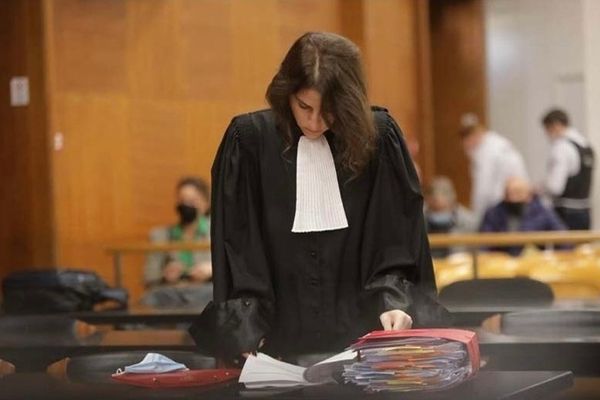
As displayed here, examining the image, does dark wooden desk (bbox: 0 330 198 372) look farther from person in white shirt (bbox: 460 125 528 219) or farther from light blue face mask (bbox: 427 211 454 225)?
person in white shirt (bbox: 460 125 528 219)

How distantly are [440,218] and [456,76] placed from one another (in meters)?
4.85

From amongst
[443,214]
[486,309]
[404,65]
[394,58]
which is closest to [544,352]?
[486,309]

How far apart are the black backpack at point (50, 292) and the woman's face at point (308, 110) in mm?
3085

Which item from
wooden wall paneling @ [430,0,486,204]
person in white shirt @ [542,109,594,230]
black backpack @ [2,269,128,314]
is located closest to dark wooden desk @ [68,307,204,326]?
black backpack @ [2,269,128,314]

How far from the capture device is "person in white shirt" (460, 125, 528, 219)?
495 inches

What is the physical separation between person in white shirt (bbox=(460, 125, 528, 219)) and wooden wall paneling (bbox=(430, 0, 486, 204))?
2799mm

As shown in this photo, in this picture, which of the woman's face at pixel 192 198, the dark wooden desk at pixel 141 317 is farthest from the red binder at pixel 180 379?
the woman's face at pixel 192 198

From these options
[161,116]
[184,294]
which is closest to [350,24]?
[161,116]

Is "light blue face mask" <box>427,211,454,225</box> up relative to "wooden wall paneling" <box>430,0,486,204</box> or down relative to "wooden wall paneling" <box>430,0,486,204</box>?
down

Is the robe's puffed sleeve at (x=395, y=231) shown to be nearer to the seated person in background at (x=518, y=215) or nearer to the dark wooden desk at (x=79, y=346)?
the dark wooden desk at (x=79, y=346)

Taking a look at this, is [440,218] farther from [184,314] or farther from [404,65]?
[184,314]

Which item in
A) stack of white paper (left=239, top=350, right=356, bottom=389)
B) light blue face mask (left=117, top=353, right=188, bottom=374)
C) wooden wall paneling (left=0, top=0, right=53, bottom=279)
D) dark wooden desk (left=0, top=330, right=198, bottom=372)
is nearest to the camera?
stack of white paper (left=239, top=350, right=356, bottom=389)

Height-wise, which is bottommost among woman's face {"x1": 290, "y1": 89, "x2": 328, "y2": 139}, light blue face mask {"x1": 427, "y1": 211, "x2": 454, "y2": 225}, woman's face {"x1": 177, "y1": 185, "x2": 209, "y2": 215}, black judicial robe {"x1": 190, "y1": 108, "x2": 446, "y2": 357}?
light blue face mask {"x1": 427, "y1": 211, "x2": 454, "y2": 225}

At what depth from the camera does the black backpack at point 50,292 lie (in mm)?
6555
